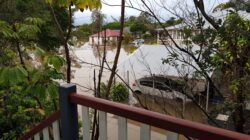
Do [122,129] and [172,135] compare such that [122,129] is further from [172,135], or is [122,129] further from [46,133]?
[46,133]

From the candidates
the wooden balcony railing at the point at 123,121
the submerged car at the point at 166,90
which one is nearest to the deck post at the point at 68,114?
the wooden balcony railing at the point at 123,121

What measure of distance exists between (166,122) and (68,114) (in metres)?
0.61

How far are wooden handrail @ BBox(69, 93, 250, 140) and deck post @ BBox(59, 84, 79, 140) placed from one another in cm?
8

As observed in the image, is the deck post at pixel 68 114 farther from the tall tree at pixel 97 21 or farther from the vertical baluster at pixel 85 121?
the tall tree at pixel 97 21

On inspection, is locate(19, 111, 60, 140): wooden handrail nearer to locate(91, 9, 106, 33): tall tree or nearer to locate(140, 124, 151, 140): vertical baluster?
locate(140, 124, 151, 140): vertical baluster

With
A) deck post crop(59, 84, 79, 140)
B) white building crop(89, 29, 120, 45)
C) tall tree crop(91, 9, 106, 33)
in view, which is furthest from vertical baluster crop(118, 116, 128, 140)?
tall tree crop(91, 9, 106, 33)

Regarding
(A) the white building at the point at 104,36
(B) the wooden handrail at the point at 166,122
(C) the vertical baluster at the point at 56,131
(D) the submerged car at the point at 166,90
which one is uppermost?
(A) the white building at the point at 104,36

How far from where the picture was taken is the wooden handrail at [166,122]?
2.53 ft

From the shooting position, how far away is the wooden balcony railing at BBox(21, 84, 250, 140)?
0.80 metres

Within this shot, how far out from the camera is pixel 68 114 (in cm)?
133

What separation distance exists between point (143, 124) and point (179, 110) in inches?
111

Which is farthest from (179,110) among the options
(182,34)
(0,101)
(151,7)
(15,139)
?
(0,101)

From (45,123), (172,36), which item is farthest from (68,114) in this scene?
(172,36)

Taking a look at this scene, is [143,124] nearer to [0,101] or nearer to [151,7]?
[151,7]
